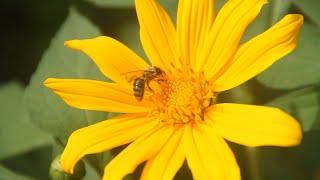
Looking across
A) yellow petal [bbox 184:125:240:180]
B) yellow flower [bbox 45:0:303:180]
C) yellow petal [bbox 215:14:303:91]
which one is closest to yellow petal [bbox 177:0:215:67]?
yellow flower [bbox 45:0:303:180]

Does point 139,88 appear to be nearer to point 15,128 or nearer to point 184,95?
point 184,95

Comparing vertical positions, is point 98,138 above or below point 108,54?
below

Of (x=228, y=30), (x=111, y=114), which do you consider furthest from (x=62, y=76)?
(x=228, y=30)

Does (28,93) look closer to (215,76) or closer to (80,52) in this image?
(80,52)

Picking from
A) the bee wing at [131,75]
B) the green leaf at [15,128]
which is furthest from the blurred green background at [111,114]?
the bee wing at [131,75]

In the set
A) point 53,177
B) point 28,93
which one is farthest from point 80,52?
point 53,177

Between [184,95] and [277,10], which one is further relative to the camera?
[277,10]

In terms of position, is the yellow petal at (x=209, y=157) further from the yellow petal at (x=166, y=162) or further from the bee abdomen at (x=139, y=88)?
the bee abdomen at (x=139, y=88)
